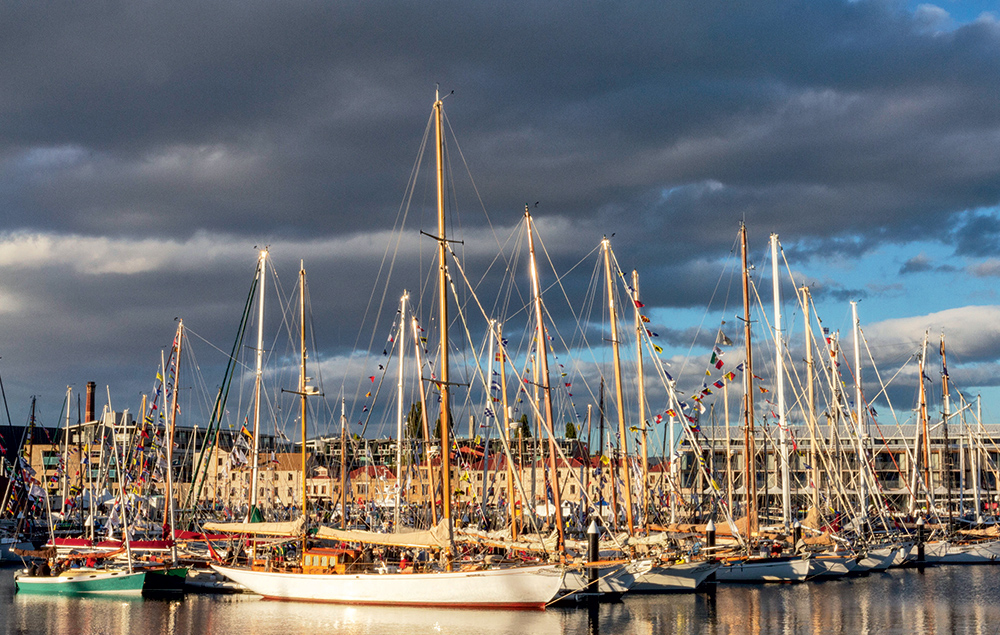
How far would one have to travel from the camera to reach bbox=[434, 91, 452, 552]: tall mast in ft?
159

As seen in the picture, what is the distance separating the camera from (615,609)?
51.3 m

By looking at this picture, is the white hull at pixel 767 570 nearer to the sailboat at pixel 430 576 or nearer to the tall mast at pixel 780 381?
the tall mast at pixel 780 381

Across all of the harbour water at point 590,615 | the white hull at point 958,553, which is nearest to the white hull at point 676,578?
the harbour water at point 590,615

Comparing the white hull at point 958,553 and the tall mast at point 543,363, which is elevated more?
the tall mast at point 543,363

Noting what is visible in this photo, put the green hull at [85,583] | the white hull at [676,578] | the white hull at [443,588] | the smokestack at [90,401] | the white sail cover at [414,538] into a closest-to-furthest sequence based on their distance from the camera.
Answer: the white hull at [443,588], the white sail cover at [414,538], the white hull at [676,578], the green hull at [85,583], the smokestack at [90,401]

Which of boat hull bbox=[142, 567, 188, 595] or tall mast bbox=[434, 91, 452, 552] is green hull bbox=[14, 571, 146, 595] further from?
tall mast bbox=[434, 91, 452, 552]

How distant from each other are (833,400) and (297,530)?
1724 inches

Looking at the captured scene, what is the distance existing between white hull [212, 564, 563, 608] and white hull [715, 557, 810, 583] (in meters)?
20.1

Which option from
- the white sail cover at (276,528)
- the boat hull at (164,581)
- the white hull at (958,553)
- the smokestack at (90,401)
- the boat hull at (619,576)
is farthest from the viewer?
the smokestack at (90,401)

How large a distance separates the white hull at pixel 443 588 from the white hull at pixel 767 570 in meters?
20.1

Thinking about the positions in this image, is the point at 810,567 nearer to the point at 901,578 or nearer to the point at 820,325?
the point at 901,578

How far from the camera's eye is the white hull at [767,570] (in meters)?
64.1

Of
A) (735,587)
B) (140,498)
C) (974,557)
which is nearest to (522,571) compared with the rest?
(735,587)

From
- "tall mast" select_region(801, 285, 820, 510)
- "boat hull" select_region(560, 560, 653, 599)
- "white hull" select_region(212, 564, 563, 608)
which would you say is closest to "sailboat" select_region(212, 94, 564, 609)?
"white hull" select_region(212, 564, 563, 608)
